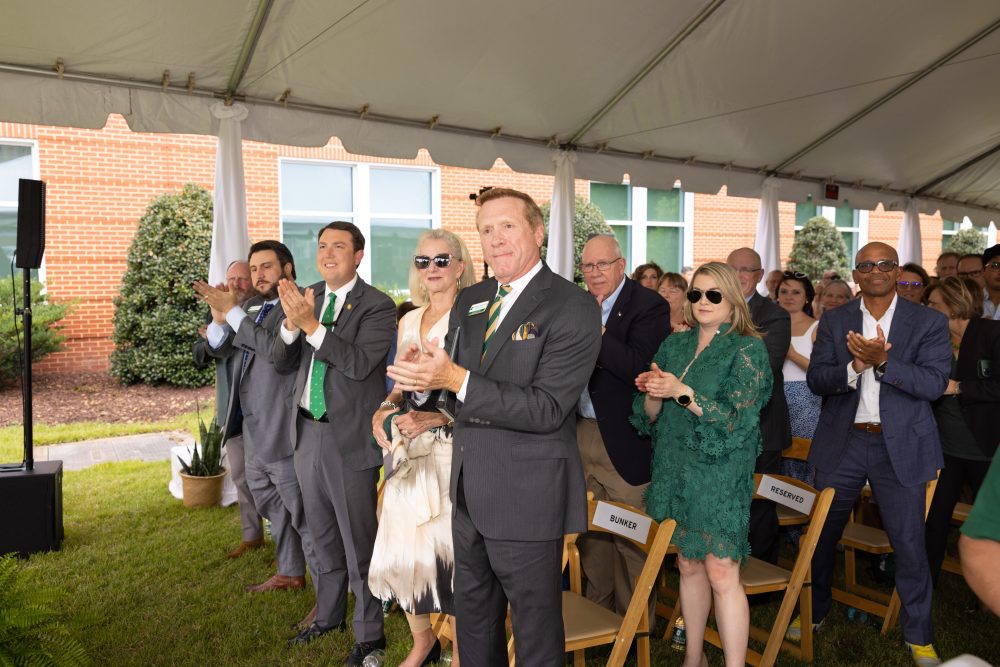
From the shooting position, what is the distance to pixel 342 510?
11.7 ft

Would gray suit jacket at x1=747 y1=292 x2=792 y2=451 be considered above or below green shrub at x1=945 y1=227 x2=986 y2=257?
below

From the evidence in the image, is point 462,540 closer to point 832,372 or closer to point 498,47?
point 832,372

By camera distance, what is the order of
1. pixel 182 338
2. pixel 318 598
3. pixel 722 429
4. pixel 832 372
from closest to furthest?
pixel 722 429, pixel 832 372, pixel 318 598, pixel 182 338

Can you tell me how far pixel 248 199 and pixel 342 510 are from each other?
9.82m

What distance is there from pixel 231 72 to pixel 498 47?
6.26ft

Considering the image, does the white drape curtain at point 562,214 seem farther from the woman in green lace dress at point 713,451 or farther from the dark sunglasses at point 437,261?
the woman in green lace dress at point 713,451

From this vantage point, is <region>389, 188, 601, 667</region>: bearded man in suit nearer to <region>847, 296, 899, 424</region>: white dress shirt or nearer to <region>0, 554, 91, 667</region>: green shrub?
<region>0, 554, 91, 667</region>: green shrub

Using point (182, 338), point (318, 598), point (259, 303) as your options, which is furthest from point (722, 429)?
point (182, 338)

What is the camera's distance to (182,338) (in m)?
10.7

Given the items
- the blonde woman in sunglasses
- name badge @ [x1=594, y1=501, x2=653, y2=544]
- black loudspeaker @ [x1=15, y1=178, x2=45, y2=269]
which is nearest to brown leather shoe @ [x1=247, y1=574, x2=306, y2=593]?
the blonde woman in sunglasses

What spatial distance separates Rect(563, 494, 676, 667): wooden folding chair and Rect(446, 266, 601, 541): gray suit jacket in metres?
0.56

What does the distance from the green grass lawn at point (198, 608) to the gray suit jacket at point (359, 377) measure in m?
1.06

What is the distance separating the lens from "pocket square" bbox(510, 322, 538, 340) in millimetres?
2326

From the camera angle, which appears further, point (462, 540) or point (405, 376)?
point (462, 540)
